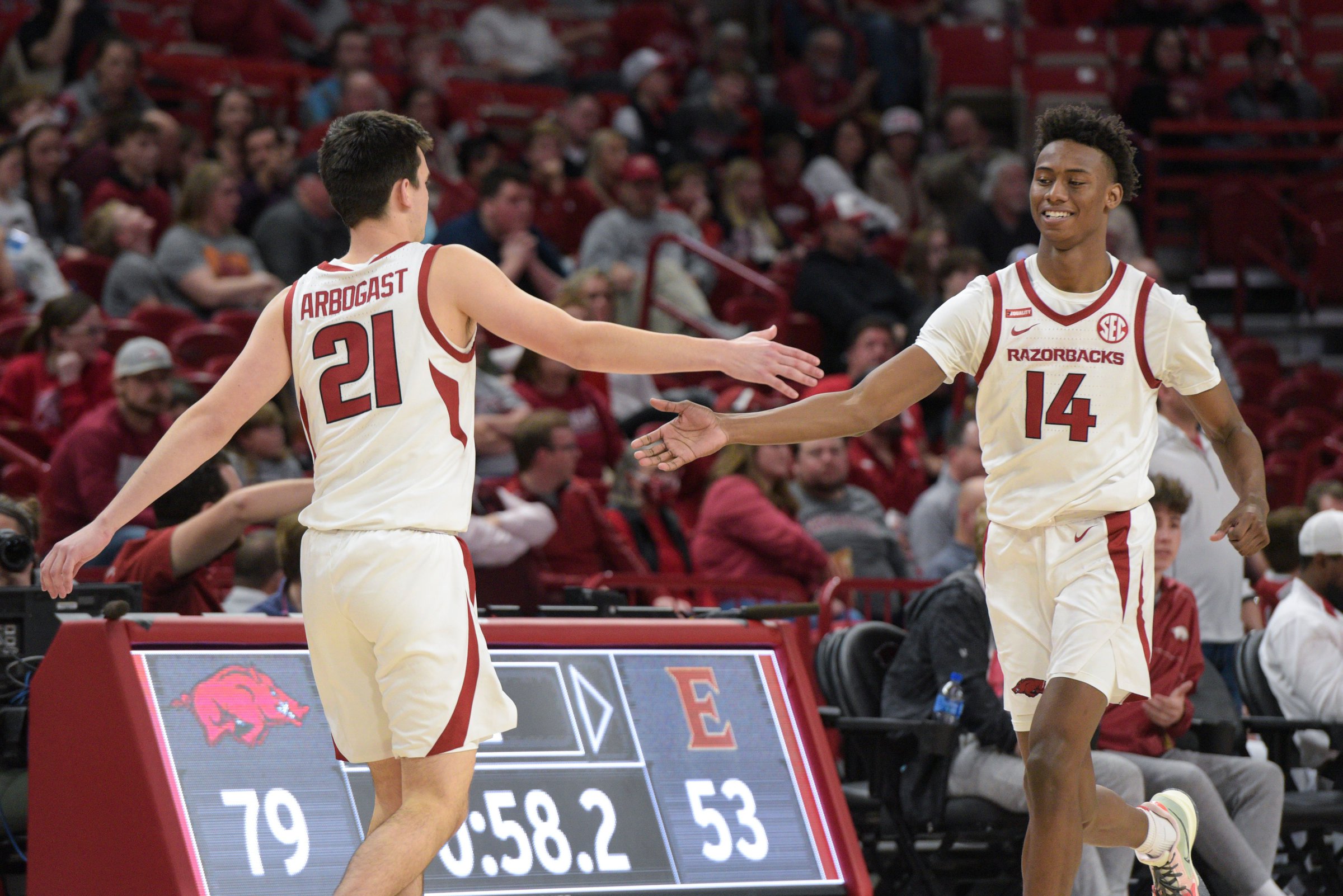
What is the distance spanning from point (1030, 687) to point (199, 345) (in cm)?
589

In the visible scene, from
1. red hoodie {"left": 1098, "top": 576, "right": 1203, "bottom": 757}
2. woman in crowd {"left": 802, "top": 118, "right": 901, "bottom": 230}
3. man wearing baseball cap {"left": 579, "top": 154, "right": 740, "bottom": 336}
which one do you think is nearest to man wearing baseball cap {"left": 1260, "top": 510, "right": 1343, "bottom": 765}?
red hoodie {"left": 1098, "top": 576, "right": 1203, "bottom": 757}

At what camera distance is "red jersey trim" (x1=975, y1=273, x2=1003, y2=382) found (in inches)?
186

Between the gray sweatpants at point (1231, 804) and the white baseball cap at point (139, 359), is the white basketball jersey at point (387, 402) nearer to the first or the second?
the gray sweatpants at point (1231, 804)

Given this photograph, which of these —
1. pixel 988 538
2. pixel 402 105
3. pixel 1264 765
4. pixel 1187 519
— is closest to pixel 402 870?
pixel 988 538

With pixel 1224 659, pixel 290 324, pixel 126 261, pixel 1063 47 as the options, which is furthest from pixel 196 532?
pixel 1063 47

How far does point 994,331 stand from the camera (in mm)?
4730

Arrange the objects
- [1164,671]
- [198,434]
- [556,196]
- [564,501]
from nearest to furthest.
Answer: [198,434] < [1164,671] < [564,501] < [556,196]

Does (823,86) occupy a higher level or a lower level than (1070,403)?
higher

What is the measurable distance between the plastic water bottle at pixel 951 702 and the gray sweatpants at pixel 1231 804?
1.90 feet

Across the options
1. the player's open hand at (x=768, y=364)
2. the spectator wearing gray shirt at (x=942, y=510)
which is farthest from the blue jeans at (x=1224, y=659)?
the player's open hand at (x=768, y=364)

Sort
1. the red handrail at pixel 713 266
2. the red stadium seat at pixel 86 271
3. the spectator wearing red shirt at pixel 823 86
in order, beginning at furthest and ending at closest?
the spectator wearing red shirt at pixel 823 86 < the red handrail at pixel 713 266 < the red stadium seat at pixel 86 271

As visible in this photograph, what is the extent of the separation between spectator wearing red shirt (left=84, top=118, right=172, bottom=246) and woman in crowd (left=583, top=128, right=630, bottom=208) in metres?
3.39

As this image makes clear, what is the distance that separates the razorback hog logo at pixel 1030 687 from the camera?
4668mm

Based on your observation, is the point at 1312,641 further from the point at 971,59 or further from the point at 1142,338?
the point at 971,59
